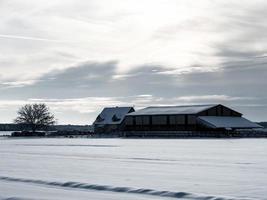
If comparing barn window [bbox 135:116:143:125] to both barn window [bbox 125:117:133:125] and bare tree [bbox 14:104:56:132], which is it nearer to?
barn window [bbox 125:117:133:125]

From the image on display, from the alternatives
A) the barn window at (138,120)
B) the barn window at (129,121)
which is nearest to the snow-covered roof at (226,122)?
the barn window at (138,120)

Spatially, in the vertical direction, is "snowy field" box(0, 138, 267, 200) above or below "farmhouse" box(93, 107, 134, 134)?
below

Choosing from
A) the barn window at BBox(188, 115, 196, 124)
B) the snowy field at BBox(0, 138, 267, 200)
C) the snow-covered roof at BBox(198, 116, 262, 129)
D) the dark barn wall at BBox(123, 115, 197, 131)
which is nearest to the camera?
the snowy field at BBox(0, 138, 267, 200)

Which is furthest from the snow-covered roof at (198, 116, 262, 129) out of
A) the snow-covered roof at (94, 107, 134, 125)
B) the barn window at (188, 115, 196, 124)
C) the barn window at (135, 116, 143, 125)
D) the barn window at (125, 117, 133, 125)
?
the snow-covered roof at (94, 107, 134, 125)

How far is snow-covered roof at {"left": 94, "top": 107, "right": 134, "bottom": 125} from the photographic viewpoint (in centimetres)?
11088

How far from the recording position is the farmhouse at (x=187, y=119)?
274 ft

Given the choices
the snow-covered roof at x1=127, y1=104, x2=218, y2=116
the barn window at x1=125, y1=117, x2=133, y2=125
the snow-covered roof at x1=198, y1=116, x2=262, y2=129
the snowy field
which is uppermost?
the snow-covered roof at x1=127, y1=104, x2=218, y2=116

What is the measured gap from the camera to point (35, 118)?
122312mm

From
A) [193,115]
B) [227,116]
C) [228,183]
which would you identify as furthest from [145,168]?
[227,116]

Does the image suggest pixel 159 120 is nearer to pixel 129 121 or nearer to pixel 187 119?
pixel 187 119

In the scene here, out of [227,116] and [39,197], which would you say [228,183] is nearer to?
[39,197]

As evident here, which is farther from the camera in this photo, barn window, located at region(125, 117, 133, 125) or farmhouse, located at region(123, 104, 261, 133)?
barn window, located at region(125, 117, 133, 125)

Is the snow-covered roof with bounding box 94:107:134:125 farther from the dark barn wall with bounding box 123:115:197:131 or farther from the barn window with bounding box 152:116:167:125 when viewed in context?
Result: the barn window with bounding box 152:116:167:125

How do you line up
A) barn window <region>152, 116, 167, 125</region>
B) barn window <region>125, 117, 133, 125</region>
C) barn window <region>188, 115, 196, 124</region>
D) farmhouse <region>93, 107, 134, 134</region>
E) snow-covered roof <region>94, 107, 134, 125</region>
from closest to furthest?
1. barn window <region>188, 115, 196, 124</region>
2. barn window <region>152, 116, 167, 125</region>
3. barn window <region>125, 117, 133, 125</region>
4. farmhouse <region>93, 107, 134, 134</region>
5. snow-covered roof <region>94, 107, 134, 125</region>
